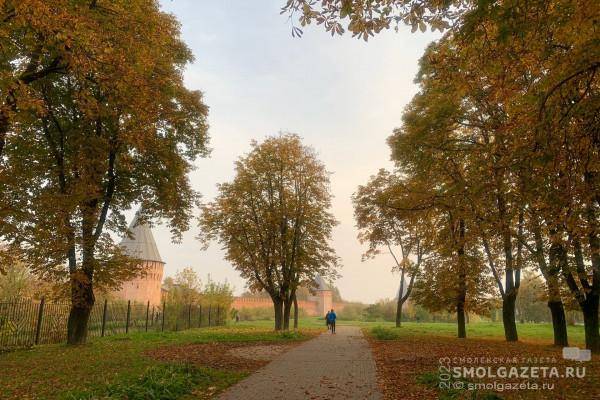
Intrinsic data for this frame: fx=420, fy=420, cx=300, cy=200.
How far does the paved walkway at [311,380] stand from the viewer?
7.67 m

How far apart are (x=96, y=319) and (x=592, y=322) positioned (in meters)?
22.5

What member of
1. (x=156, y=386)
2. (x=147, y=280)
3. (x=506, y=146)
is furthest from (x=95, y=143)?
(x=147, y=280)

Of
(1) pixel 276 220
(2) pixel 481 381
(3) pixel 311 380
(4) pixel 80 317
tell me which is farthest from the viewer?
(1) pixel 276 220

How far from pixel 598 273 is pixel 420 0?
37.2 feet

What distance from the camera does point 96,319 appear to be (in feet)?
74.5

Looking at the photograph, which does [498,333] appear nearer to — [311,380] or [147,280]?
[311,380]

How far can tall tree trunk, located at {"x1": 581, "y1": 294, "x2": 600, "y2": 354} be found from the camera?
13227 millimetres

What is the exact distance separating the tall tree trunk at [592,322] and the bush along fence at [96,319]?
Result: 64.5ft

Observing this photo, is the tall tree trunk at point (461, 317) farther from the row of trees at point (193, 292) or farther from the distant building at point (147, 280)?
the distant building at point (147, 280)

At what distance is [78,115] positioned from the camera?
16.3m

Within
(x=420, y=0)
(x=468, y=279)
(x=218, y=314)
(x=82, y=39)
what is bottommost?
(x=218, y=314)

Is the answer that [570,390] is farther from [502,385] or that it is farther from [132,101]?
[132,101]

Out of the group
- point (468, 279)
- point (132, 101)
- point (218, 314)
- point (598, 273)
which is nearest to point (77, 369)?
point (132, 101)

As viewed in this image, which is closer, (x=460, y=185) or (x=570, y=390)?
(x=570, y=390)
